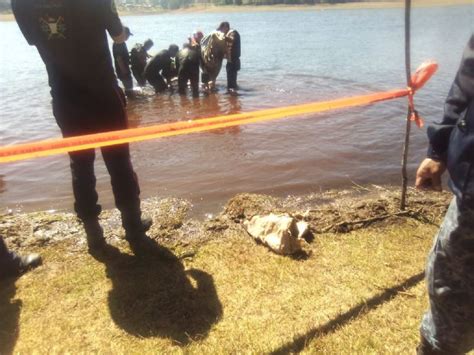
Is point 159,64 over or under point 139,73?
over

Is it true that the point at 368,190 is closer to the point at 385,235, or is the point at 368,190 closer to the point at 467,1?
the point at 385,235

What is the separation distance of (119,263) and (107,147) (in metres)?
0.84

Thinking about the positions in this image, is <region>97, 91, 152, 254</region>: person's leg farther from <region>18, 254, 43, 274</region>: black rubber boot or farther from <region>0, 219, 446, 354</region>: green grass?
<region>18, 254, 43, 274</region>: black rubber boot

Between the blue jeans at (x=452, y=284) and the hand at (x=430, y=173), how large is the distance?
15cm

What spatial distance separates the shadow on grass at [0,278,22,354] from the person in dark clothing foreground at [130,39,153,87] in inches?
350

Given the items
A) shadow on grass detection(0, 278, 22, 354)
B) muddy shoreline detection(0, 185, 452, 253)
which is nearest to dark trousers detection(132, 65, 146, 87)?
muddy shoreline detection(0, 185, 452, 253)

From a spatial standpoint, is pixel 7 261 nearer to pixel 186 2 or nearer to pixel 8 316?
pixel 8 316

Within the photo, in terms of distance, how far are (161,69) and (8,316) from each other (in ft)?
29.5

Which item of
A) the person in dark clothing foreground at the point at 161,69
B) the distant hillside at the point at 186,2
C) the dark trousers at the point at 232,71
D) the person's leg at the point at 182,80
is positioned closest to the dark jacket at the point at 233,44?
the dark trousers at the point at 232,71

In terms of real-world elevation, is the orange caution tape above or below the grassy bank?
above

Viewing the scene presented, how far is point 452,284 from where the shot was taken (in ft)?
5.03

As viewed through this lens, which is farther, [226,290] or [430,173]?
[226,290]

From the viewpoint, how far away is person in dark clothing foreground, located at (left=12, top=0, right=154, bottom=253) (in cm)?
252

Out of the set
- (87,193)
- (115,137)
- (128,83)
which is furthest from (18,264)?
(128,83)
